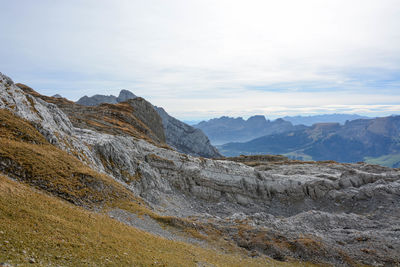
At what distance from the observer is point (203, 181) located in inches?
2153

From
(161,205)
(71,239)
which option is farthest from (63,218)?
(161,205)

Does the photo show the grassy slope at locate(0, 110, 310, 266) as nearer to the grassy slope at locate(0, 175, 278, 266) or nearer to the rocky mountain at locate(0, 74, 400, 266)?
the grassy slope at locate(0, 175, 278, 266)

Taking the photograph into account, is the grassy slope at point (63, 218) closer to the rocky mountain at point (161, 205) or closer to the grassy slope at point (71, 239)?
the grassy slope at point (71, 239)

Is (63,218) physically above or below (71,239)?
above

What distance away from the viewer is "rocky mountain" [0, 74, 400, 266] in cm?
1895

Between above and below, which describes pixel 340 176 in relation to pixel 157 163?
below

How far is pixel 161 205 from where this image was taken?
144 ft

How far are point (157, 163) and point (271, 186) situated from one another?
2663 centimetres

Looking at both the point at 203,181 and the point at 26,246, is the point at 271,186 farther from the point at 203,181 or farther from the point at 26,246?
the point at 26,246

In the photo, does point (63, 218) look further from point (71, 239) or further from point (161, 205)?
point (161, 205)

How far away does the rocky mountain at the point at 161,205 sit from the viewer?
19.0m

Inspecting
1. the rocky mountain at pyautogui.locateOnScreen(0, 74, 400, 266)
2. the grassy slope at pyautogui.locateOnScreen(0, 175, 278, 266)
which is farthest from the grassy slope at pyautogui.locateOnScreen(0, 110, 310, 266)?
the rocky mountain at pyautogui.locateOnScreen(0, 74, 400, 266)

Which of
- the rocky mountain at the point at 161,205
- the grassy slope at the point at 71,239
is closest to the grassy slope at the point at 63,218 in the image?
the grassy slope at the point at 71,239

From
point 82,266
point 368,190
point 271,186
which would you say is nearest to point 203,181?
point 271,186
